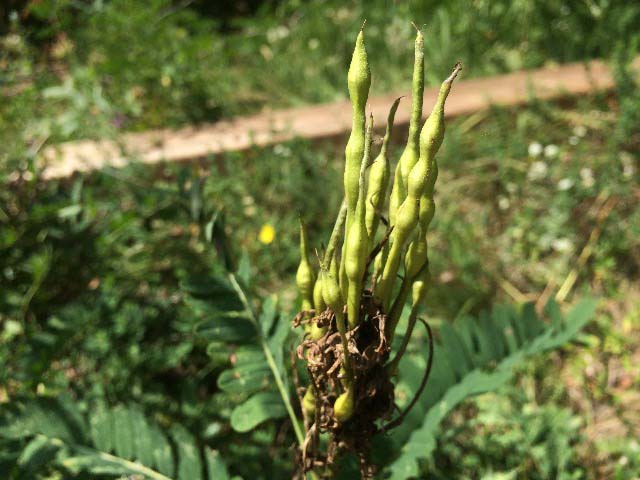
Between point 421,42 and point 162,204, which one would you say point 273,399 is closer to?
point 421,42

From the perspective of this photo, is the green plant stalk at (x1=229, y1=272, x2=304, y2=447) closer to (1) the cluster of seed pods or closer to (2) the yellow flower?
(1) the cluster of seed pods

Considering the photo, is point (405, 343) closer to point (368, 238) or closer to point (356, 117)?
point (368, 238)

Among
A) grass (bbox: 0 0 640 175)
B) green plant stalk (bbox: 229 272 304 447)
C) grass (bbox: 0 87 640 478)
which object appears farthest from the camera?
grass (bbox: 0 0 640 175)

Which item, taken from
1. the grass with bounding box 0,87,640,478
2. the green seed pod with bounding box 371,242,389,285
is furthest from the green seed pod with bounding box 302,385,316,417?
the grass with bounding box 0,87,640,478

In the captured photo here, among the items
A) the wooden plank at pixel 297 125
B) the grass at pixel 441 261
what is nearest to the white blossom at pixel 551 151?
the grass at pixel 441 261

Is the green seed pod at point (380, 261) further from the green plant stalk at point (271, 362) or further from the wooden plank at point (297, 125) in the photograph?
the wooden plank at point (297, 125)

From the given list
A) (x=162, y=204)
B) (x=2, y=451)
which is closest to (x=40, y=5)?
(x=162, y=204)
